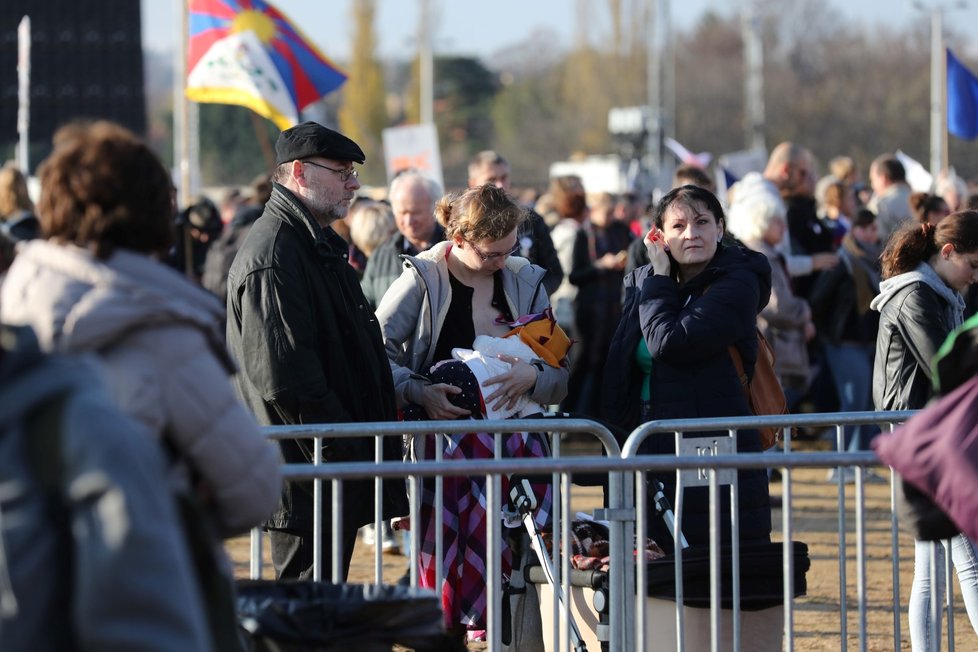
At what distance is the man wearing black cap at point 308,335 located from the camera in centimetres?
541

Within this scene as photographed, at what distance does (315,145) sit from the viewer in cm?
566

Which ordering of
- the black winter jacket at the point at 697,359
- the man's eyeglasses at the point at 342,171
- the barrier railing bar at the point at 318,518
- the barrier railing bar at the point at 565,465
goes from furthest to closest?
the man's eyeglasses at the point at 342,171 → the black winter jacket at the point at 697,359 → the barrier railing bar at the point at 318,518 → the barrier railing bar at the point at 565,465

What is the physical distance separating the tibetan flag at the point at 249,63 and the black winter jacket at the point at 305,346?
504 centimetres

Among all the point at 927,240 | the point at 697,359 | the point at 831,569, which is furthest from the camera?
the point at 831,569

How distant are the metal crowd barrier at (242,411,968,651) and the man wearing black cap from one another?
40 centimetres

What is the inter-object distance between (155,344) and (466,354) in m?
3.05

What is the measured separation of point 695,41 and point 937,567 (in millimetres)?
89988

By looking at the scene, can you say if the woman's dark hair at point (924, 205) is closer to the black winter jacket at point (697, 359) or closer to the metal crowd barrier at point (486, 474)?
the black winter jacket at point (697, 359)

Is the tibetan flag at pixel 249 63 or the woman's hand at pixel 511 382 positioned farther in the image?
the tibetan flag at pixel 249 63

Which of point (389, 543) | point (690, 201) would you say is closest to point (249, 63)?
point (389, 543)

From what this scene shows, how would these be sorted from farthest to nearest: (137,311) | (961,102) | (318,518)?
(961,102) → (318,518) → (137,311)

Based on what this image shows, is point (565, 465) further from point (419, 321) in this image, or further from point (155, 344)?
point (419, 321)

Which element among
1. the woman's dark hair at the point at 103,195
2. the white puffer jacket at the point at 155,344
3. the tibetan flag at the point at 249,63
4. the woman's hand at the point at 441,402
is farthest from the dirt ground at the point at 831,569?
the woman's dark hair at the point at 103,195

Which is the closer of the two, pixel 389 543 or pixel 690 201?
pixel 690 201
